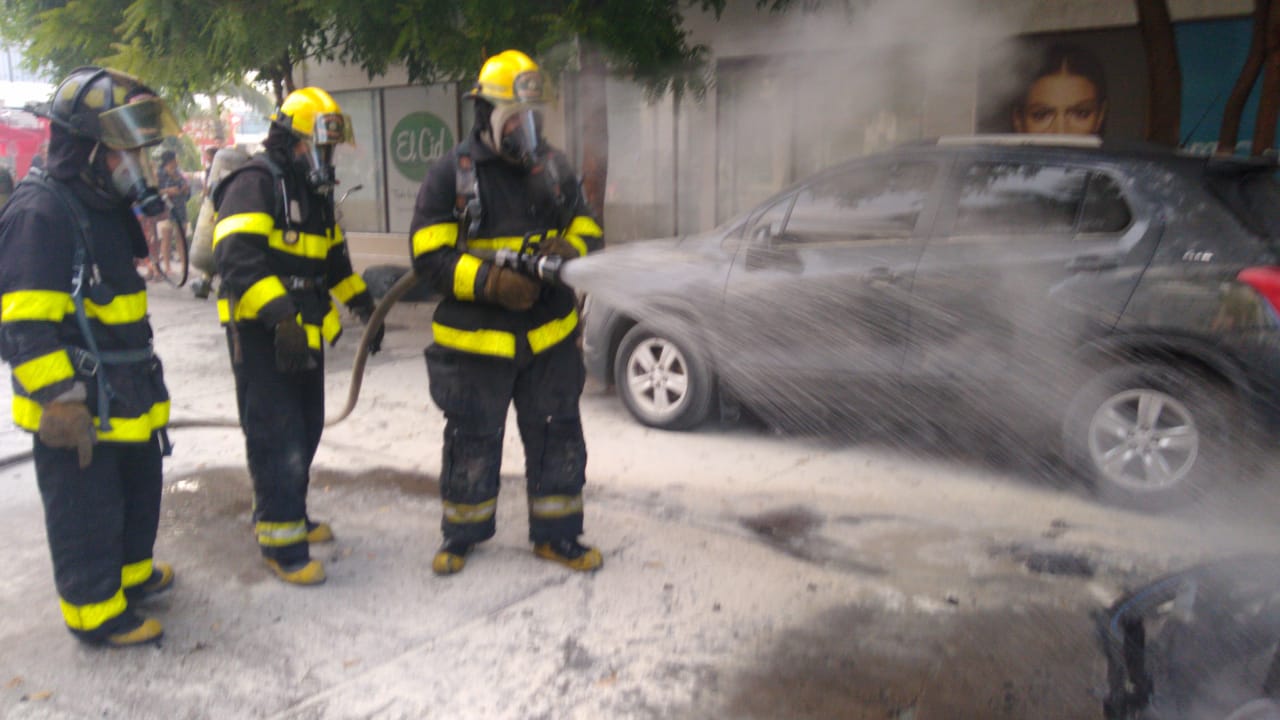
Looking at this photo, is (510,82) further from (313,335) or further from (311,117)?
(313,335)

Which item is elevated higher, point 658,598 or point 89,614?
point 89,614

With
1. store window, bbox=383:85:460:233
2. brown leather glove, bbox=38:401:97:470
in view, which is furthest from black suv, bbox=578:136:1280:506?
store window, bbox=383:85:460:233

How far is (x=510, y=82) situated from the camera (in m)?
3.64

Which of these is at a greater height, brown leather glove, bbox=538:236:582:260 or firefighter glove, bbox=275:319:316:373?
brown leather glove, bbox=538:236:582:260

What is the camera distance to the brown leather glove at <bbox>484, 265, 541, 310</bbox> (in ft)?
11.9

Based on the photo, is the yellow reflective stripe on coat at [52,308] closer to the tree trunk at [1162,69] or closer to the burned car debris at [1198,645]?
the burned car debris at [1198,645]

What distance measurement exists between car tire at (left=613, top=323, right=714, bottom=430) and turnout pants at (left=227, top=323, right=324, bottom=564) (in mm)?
2441

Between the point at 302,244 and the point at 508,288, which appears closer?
the point at 508,288

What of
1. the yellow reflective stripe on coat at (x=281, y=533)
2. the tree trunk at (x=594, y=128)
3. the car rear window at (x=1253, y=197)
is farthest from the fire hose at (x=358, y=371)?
the car rear window at (x=1253, y=197)

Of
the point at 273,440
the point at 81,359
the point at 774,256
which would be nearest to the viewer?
the point at 81,359

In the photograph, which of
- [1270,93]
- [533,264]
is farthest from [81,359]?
[1270,93]

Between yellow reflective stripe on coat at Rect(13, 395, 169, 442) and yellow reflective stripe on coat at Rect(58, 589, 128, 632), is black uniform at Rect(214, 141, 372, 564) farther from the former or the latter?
yellow reflective stripe on coat at Rect(58, 589, 128, 632)

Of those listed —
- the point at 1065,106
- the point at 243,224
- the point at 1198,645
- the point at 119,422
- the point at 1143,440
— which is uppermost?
the point at 1065,106

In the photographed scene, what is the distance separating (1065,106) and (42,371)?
7809mm
